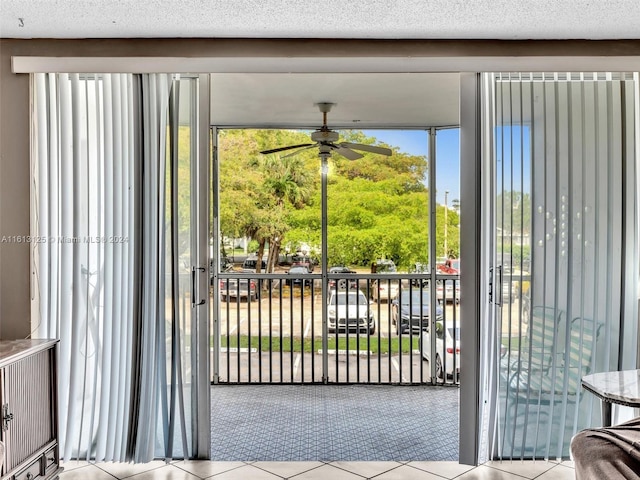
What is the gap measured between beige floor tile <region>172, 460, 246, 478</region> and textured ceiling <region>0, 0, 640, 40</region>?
88.8 inches

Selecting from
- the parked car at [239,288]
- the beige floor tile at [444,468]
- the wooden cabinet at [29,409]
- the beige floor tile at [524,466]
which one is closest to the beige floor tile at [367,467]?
the beige floor tile at [444,468]

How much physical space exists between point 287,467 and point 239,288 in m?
2.00

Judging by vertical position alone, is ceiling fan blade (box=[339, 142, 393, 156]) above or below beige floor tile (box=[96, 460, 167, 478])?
above

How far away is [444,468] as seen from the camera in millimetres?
2770

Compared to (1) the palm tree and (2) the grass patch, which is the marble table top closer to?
(2) the grass patch

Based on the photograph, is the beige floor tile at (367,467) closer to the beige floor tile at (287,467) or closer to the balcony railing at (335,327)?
the beige floor tile at (287,467)

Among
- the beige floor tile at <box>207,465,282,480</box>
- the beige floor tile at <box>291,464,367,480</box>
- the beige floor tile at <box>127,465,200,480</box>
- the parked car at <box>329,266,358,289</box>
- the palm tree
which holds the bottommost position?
the beige floor tile at <box>291,464,367,480</box>

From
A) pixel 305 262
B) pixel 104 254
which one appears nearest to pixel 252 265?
pixel 305 262

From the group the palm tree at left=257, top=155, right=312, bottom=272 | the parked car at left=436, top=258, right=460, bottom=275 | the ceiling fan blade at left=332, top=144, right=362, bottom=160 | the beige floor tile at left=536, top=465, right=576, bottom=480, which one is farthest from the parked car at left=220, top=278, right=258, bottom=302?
the beige floor tile at left=536, top=465, right=576, bottom=480

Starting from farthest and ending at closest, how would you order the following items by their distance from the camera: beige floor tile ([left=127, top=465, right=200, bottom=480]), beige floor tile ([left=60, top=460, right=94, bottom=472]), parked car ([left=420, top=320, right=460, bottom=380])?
parked car ([left=420, top=320, right=460, bottom=380])
beige floor tile ([left=60, top=460, right=94, bottom=472])
beige floor tile ([left=127, top=465, right=200, bottom=480])

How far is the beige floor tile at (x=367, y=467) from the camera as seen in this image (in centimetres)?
272

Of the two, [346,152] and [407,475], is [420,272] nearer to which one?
[346,152]

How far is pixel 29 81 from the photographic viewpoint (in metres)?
2.69

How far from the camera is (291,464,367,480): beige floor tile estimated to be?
2.65m
